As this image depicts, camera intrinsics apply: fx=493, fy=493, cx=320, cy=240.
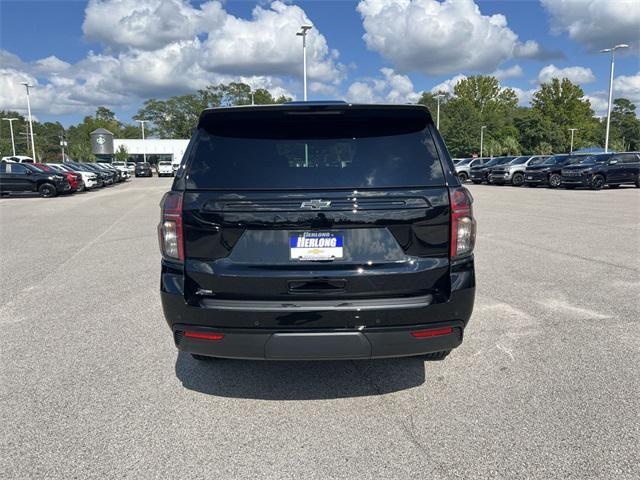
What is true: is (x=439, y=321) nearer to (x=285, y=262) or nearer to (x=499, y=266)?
(x=285, y=262)

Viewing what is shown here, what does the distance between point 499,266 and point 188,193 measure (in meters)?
5.76

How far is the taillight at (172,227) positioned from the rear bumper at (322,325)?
0.16m

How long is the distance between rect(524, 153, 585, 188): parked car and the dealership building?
6180 centimetres

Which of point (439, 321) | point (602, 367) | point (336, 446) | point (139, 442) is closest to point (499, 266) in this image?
point (602, 367)

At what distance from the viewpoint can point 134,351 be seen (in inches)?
170

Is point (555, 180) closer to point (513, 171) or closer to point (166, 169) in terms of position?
point (513, 171)

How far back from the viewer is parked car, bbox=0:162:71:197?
2331 cm

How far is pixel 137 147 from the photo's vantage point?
8388cm

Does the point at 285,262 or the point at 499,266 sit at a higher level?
the point at 285,262

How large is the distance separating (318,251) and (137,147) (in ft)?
289

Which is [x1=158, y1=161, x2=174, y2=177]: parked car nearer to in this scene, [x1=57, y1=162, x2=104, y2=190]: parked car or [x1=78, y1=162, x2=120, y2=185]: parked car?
[x1=78, y1=162, x2=120, y2=185]: parked car

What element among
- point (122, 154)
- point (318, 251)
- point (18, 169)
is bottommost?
point (318, 251)

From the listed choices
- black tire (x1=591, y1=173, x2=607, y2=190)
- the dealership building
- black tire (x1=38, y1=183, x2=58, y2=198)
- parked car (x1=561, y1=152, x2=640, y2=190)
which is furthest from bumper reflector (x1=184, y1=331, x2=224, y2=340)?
the dealership building

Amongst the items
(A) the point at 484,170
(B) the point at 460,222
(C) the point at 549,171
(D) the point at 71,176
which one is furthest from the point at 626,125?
(B) the point at 460,222
